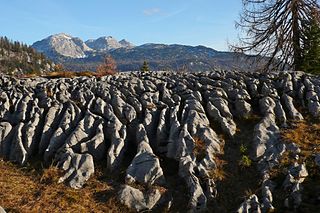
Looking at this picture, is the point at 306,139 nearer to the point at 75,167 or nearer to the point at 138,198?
the point at 138,198

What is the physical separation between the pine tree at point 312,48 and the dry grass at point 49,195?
2630 cm

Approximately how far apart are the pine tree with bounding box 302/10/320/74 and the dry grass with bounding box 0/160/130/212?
86.3ft

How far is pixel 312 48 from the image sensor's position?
32.8 metres

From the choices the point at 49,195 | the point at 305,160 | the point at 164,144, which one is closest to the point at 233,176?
the point at 305,160

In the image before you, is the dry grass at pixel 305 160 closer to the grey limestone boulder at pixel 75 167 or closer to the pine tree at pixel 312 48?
the grey limestone boulder at pixel 75 167

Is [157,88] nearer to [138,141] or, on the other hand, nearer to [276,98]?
[138,141]

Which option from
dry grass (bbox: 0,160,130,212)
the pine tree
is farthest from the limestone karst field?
the pine tree

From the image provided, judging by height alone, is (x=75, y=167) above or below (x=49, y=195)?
above

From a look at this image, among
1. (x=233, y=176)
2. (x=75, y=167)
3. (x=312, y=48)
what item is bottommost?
(x=233, y=176)

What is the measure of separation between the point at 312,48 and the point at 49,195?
95.1 feet

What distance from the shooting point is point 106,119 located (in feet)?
63.4

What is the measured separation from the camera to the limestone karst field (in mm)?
13891

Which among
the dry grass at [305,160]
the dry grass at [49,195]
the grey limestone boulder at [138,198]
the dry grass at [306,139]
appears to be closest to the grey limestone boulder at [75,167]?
the dry grass at [49,195]

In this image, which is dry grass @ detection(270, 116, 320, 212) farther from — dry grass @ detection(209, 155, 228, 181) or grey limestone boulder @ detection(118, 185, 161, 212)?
grey limestone boulder @ detection(118, 185, 161, 212)
